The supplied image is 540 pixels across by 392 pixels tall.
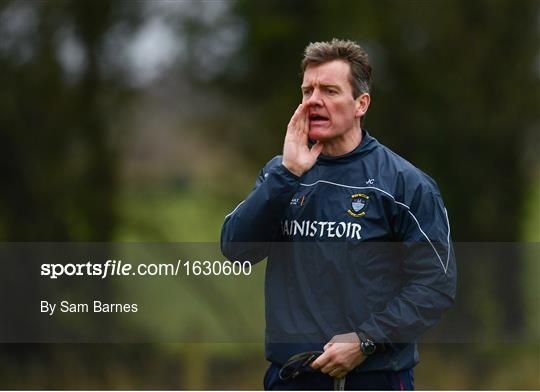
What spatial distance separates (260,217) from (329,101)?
63cm

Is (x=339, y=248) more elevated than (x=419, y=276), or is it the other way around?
(x=339, y=248)

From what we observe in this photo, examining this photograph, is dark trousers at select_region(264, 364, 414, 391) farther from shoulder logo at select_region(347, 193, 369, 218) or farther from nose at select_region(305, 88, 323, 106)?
nose at select_region(305, 88, 323, 106)

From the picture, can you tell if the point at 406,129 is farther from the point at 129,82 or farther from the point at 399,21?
the point at 129,82

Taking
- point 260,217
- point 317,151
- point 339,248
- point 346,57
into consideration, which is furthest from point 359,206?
point 346,57

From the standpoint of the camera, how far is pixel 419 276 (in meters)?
4.25

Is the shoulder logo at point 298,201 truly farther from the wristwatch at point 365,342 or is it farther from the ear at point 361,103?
the wristwatch at point 365,342

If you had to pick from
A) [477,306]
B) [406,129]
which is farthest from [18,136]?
[477,306]

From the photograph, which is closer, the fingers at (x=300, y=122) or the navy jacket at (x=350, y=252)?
the navy jacket at (x=350, y=252)

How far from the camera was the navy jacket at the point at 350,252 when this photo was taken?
4.21 meters

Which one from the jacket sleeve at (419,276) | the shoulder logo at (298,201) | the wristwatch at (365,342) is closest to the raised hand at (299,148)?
the shoulder logo at (298,201)

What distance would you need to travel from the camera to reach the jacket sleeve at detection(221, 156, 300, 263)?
4.18 m

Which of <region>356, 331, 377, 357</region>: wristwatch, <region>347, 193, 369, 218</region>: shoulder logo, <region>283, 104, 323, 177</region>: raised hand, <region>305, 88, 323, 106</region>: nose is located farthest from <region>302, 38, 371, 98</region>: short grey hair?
<region>356, 331, 377, 357</region>: wristwatch

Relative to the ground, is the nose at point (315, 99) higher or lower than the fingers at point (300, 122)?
higher

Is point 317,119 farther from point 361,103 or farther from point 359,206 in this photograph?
point 359,206
